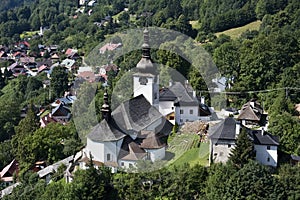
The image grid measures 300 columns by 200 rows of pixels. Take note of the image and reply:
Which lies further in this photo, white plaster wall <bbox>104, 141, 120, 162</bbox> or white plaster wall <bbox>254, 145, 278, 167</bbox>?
white plaster wall <bbox>104, 141, 120, 162</bbox>

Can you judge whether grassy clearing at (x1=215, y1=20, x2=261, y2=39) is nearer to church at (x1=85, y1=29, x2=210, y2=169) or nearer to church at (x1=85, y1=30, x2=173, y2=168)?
church at (x1=85, y1=29, x2=210, y2=169)

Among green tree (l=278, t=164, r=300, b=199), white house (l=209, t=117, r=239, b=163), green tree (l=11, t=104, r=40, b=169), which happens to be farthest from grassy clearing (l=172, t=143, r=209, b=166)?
green tree (l=11, t=104, r=40, b=169)

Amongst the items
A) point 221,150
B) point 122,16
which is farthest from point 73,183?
point 122,16

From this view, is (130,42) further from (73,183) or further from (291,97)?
(73,183)

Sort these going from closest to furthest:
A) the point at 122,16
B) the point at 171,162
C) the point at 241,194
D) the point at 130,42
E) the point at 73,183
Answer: the point at 241,194 < the point at 73,183 < the point at 171,162 < the point at 130,42 < the point at 122,16

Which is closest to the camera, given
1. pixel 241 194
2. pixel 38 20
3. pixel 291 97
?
pixel 241 194

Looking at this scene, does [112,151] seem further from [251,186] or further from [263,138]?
[251,186]
